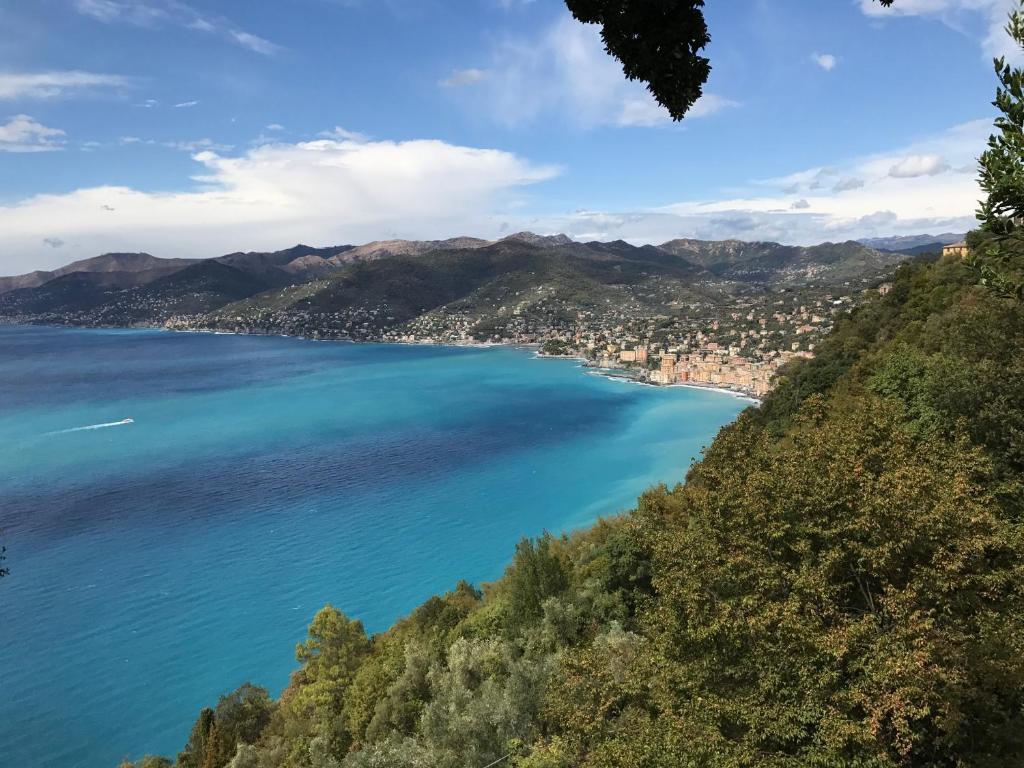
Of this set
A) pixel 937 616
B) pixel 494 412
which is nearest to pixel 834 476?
pixel 937 616

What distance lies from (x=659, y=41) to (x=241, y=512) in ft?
148

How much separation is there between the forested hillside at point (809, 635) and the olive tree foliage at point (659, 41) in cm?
540

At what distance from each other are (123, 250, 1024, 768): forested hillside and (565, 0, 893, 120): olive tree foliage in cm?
540

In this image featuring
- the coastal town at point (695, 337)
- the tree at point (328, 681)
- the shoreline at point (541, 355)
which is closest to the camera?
the tree at point (328, 681)

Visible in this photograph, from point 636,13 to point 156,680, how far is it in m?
31.9

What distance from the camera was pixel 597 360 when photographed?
121812 mm

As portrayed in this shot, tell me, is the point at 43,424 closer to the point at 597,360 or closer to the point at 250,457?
the point at 250,457

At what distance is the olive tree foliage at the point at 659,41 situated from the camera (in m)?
3.98

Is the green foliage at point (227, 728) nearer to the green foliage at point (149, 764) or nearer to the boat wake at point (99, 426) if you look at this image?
the green foliage at point (149, 764)

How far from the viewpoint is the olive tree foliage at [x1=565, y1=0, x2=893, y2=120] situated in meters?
3.98

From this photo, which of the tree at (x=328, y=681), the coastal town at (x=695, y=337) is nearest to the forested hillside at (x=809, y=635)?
the tree at (x=328, y=681)

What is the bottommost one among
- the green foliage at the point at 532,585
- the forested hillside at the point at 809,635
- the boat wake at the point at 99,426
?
the boat wake at the point at 99,426

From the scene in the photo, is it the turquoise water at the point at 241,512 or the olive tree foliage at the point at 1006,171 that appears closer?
the olive tree foliage at the point at 1006,171

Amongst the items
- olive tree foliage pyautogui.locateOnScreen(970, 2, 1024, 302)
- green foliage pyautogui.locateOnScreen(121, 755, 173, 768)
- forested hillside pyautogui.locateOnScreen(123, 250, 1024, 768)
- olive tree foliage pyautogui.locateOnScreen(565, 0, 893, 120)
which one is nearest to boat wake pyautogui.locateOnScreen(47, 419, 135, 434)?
green foliage pyautogui.locateOnScreen(121, 755, 173, 768)
